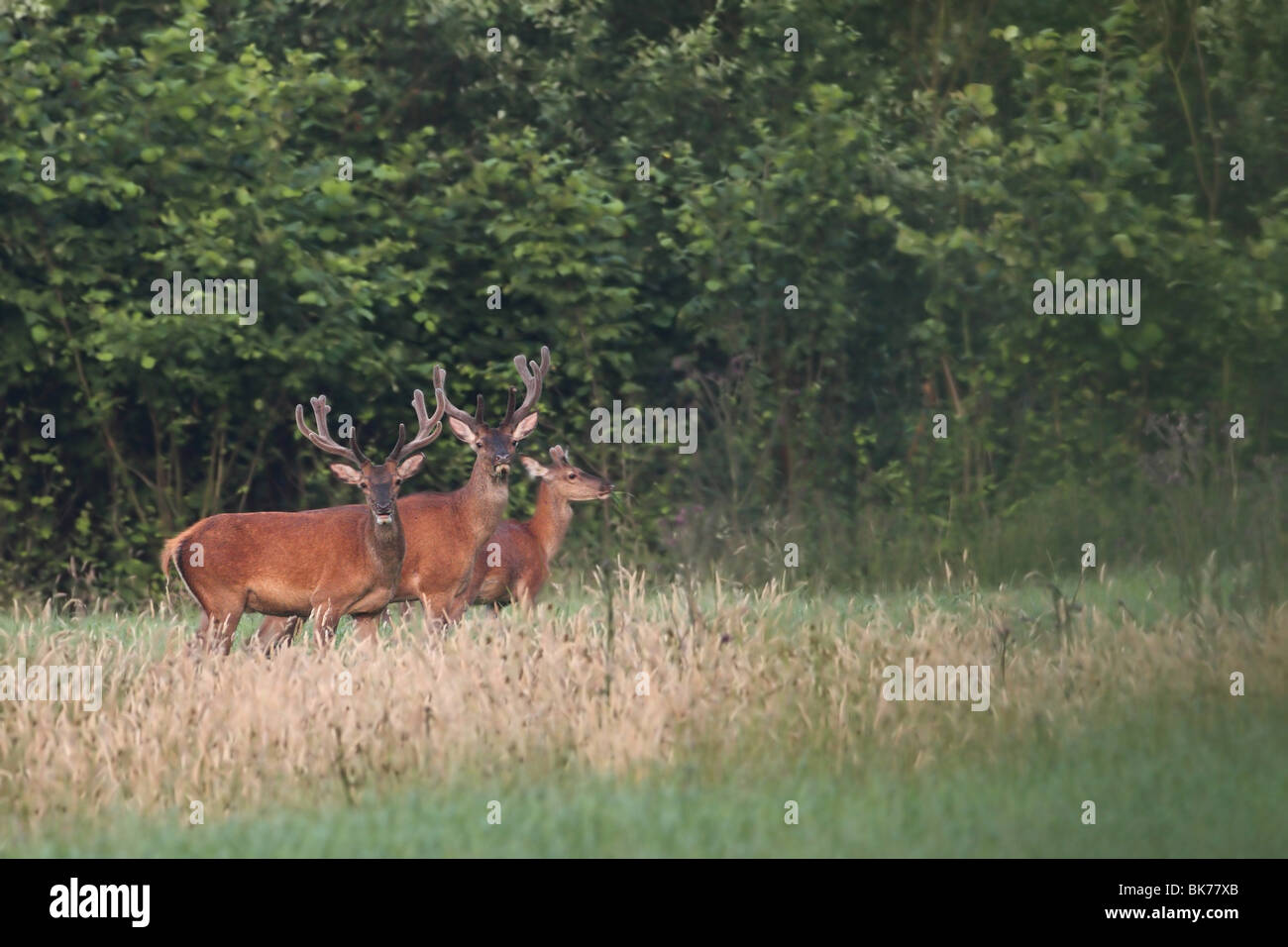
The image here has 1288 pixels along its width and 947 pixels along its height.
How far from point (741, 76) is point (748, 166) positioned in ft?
2.52

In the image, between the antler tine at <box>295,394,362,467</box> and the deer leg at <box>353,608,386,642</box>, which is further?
the deer leg at <box>353,608,386,642</box>

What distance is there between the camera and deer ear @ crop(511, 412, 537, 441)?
472 inches

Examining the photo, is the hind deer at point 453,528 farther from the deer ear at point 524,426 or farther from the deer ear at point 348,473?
the deer ear at point 348,473

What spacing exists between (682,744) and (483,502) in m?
4.05

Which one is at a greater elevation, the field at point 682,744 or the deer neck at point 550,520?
the deer neck at point 550,520

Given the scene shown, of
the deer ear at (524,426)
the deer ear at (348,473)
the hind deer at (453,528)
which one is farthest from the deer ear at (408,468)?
the deer ear at (524,426)

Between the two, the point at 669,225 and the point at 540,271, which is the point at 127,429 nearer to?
the point at 540,271

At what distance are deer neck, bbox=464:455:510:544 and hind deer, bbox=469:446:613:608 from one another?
0.65ft

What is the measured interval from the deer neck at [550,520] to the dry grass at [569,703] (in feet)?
7.94

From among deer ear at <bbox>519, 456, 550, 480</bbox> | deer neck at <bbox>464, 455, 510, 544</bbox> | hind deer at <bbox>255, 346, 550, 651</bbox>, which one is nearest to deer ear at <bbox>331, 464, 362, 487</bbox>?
hind deer at <bbox>255, 346, 550, 651</bbox>

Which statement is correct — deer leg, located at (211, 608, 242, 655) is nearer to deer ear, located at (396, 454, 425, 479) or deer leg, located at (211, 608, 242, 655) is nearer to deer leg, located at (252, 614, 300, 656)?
deer leg, located at (252, 614, 300, 656)

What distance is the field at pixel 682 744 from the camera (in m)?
7.07

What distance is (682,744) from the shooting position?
8195mm

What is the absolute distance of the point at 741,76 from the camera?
54.8 feet
